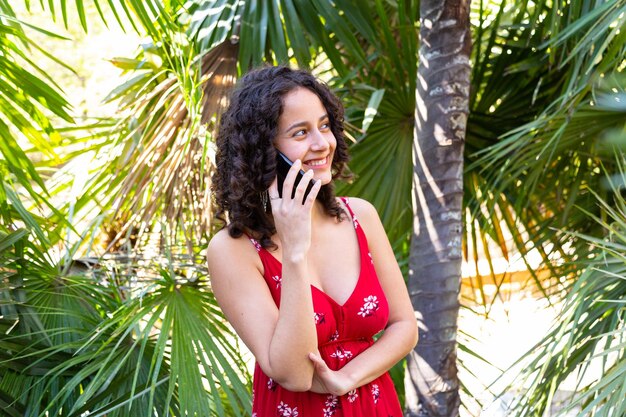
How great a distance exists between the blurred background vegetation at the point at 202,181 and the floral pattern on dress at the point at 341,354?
0.66 m

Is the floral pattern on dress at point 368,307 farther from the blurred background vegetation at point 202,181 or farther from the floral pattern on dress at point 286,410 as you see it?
the blurred background vegetation at point 202,181

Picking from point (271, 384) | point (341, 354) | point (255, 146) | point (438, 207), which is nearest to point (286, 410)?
point (271, 384)

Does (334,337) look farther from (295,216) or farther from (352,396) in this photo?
(295,216)

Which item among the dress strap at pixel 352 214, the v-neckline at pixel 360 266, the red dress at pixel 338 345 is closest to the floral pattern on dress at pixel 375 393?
the red dress at pixel 338 345

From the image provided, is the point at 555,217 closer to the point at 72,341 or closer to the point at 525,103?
the point at 525,103

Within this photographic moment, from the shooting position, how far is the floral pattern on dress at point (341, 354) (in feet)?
6.46

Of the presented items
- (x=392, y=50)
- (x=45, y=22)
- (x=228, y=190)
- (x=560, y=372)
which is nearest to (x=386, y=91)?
(x=392, y=50)

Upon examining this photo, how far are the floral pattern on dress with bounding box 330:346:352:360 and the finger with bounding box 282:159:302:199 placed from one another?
1.32 ft

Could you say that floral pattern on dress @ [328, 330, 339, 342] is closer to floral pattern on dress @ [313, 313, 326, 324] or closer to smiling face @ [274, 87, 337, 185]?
floral pattern on dress @ [313, 313, 326, 324]

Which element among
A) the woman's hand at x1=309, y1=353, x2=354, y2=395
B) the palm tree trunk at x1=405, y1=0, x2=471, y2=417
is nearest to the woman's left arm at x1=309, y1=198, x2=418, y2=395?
the woman's hand at x1=309, y1=353, x2=354, y2=395

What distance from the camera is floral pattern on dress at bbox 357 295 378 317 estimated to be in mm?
1974

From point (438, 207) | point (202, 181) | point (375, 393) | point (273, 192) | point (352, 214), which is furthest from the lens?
point (202, 181)

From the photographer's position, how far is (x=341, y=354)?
1.97 m

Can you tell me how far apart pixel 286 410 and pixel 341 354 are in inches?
7.1
